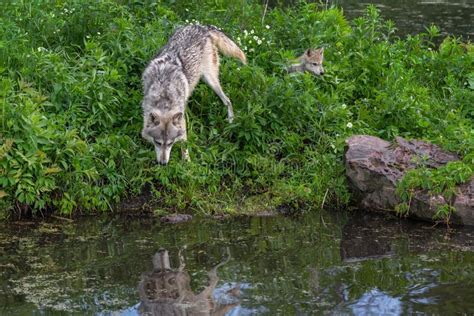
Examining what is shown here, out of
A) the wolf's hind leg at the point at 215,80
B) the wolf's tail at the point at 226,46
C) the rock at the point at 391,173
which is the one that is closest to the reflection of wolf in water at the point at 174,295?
the rock at the point at 391,173

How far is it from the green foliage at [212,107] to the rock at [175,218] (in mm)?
134

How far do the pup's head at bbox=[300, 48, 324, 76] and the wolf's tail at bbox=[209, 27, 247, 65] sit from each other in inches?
28.3

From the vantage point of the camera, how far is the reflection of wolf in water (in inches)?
247

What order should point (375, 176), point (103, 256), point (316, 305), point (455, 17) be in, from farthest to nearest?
point (455, 17) < point (375, 176) < point (103, 256) < point (316, 305)

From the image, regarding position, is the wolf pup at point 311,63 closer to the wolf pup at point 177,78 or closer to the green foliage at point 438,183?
the wolf pup at point 177,78

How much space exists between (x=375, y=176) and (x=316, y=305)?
96.5 inches

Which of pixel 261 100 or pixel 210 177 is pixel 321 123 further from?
pixel 210 177

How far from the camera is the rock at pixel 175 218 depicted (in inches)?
328

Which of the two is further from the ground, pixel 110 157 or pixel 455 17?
pixel 455 17

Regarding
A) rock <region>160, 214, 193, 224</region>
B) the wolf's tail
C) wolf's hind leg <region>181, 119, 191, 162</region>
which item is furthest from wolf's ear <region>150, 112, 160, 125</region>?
the wolf's tail

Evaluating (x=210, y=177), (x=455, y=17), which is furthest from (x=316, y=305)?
(x=455, y=17)

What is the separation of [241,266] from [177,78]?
8.79 ft

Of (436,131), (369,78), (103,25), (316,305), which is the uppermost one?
(103,25)

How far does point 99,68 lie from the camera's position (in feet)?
30.5
